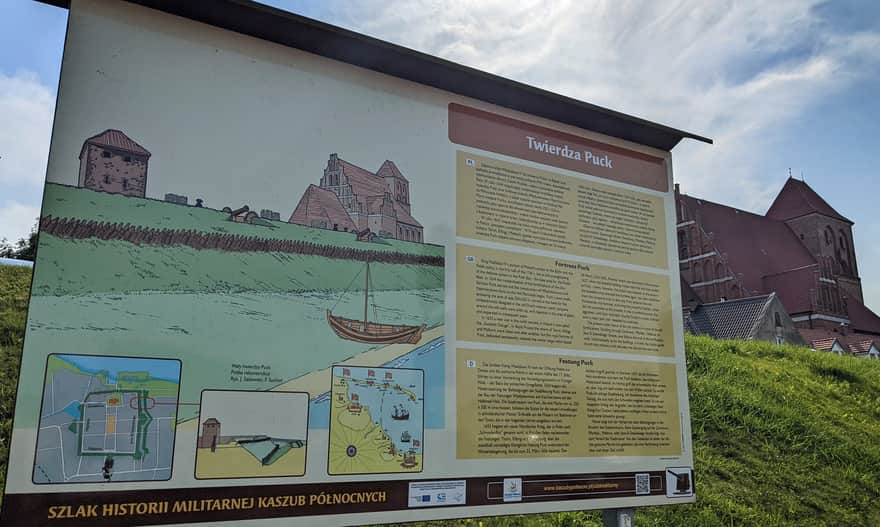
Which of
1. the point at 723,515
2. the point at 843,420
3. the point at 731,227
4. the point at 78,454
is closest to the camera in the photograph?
the point at 78,454

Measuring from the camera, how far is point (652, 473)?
4.20 meters

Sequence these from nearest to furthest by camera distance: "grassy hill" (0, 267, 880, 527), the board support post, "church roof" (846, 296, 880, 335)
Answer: the board support post < "grassy hill" (0, 267, 880, 527) < "church roof" (846, 296, 880, 335)

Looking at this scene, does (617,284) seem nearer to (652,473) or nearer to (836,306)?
(652,473)

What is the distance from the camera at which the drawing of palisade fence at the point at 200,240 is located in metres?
2.76

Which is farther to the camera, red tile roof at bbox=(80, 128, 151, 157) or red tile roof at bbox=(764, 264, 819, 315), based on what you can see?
red tile roof at bbox=(764, 264, 819, 315)

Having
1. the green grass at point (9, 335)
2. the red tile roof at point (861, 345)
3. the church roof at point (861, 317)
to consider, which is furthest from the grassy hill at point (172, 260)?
the church roof at point (861, 317)

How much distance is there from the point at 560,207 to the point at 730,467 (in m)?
4.58

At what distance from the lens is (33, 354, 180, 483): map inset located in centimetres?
259

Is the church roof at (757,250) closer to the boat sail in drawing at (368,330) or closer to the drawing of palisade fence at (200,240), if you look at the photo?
the boat sail in drawing at (368,330)

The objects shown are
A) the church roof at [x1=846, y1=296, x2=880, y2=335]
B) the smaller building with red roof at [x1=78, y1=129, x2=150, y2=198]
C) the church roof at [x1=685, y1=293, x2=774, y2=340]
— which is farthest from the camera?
the church roof at [x1=846, y1=296, x2=880, y2=335]

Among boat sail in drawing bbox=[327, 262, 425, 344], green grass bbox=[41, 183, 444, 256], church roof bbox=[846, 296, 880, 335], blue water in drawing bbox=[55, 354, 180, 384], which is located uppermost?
church roof bbox=[846, 296, 880, 335]

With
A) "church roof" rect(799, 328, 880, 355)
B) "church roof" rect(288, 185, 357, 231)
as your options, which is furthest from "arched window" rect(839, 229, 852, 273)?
"church roof" rect(288, 185, 357, 231)

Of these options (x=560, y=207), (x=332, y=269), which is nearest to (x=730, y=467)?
(x=560, y=207)

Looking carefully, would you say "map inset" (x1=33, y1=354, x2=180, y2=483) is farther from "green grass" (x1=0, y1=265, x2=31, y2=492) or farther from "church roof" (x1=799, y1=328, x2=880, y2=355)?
"church roof" (x1=799, y1=328, x2=880, y2=355)
